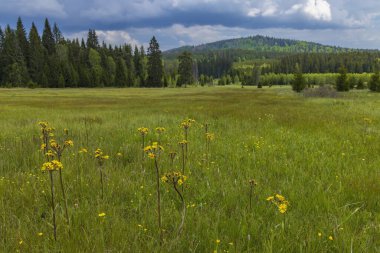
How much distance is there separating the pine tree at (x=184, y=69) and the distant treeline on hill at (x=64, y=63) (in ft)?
21.2

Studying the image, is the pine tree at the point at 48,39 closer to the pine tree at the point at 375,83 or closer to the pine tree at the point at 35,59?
the pine tree at the point at 35,59

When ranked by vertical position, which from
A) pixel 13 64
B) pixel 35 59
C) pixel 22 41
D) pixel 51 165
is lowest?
pixel 51 165

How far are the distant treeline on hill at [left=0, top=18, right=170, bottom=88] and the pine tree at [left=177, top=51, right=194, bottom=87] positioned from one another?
6.47 metres

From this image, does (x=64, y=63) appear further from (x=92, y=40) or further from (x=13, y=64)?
(x=92, y=40)

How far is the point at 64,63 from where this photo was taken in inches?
3319

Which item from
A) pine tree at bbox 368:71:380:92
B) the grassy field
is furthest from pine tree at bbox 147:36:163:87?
the grassy field

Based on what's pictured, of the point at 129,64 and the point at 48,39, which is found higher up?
the point at 48,39

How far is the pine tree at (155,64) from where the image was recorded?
9406 cm

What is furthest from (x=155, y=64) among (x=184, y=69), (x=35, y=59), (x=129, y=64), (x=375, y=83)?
(x=375, y=83)

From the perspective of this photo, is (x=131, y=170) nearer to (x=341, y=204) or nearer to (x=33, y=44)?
(x=341, y=204)

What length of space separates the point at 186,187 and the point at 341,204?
213 cm

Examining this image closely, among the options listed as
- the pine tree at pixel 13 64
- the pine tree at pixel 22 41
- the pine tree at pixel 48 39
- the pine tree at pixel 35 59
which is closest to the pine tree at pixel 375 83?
the pine tree at pixel 35 59

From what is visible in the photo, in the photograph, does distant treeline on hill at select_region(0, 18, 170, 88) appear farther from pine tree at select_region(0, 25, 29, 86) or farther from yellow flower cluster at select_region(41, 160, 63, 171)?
yellow flower cluster at select_region(41, 160, 63, 171)

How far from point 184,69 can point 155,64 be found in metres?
12.0
